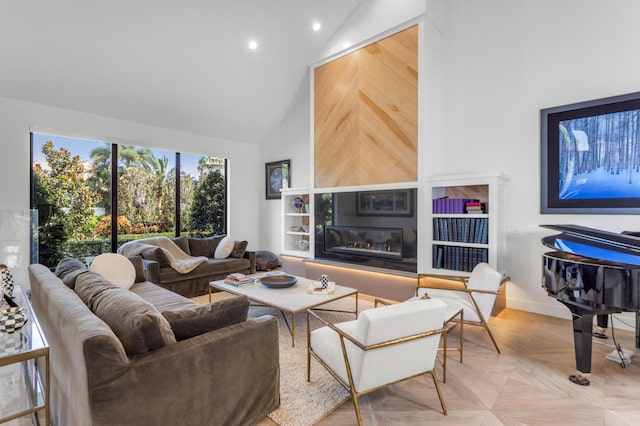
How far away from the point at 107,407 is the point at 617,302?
9.59 ft

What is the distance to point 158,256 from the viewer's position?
4.27 meters

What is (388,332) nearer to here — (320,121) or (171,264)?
(171,264)

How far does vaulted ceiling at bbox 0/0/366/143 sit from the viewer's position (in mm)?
3684

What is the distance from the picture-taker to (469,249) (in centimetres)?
382

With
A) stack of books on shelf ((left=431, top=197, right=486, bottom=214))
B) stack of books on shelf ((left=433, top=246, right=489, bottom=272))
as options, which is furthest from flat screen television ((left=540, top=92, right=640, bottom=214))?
stack of books on shelf ((left=433, top=246, right=489, bottom=272))

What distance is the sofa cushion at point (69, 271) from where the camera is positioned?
2352mm

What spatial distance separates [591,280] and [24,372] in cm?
406

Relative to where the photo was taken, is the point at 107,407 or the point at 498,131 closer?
the point at 107,407

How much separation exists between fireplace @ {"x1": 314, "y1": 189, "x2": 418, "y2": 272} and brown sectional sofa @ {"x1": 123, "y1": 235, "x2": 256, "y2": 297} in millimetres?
1264

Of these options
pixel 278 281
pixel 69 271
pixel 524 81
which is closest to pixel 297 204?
pixel 278 281

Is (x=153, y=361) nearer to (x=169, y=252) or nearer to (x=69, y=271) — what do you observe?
→ (x=69, y=271)

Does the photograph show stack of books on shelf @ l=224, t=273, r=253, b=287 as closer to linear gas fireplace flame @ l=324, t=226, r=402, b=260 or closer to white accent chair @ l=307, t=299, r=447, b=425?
linear gas fireplace flame @ l=324, t=226, r=402, b=260

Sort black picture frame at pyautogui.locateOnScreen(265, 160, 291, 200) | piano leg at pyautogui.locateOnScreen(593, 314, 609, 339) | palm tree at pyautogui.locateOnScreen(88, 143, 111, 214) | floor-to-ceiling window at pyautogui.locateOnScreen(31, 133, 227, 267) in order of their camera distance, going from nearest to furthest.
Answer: piano leg at pyautogui.locateOnScreen(593, 314, 609, 339), floor-to-ceiling window at pyautogui.locateOnScreen(31, 133, 227, 267), palm tree at pyautogui.locateOnScreen(88, 143, 111, 214), black picture frame at pyautogui.locateOnScreen(265, 160, 291, 200)

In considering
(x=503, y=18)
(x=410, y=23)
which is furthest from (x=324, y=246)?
(x=503, y=18)
